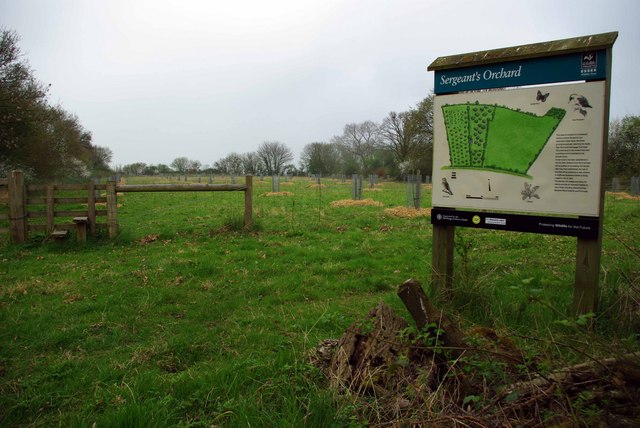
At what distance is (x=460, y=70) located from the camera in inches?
160

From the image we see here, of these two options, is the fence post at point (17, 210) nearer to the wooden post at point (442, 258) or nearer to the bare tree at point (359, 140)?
the wooden post at point (442, 258)

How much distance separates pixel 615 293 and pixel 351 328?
265 cm

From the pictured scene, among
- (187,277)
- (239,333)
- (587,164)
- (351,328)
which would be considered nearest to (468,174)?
(587,164)

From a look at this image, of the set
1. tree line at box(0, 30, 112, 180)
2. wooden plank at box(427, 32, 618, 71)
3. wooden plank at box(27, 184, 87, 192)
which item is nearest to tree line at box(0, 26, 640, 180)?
tree line at box(0, 30, 112, 180)

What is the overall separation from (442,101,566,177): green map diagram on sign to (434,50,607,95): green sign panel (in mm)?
230

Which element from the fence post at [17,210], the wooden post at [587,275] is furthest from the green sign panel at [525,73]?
the fence post at [17,210]

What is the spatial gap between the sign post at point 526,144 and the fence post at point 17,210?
350 inches

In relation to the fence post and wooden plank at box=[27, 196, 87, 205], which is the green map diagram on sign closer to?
wooden plank at box=[27, 196, 87, 205]

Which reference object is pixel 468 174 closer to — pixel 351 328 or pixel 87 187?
pixel 351 328

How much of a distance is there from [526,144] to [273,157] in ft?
288

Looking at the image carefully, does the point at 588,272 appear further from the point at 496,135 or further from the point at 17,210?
the point at 17,210

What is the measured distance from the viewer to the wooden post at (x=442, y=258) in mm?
4238

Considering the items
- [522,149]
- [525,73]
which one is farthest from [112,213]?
[525,73]

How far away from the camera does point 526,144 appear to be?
363cm
